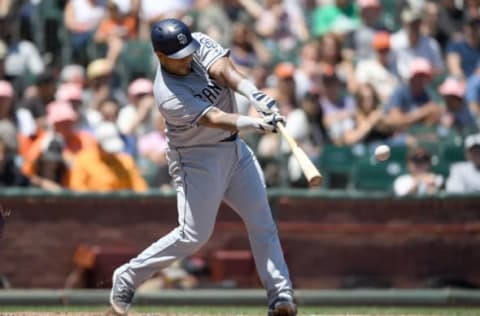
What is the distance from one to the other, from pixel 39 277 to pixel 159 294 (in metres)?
1.42

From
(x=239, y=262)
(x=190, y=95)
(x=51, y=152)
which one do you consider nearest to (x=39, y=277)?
(x=51, y=152)

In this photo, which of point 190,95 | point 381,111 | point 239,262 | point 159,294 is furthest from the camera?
point 381,111

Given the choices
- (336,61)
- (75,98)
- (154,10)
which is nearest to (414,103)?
(336,61)

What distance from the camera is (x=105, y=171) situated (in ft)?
37.1

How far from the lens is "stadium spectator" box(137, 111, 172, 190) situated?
37.9ft

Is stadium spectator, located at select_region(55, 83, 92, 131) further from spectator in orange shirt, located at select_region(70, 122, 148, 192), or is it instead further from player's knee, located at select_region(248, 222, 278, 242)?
player's knee, located at select_region(248, 222, 278, 242)

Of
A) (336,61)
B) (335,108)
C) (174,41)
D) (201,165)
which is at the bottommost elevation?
(335,108)

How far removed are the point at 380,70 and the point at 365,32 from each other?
0.62 m

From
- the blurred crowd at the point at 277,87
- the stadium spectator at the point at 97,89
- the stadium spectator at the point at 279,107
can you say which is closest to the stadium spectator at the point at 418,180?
the blurred crowd at the point at 277,87

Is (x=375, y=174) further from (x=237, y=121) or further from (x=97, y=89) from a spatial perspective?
(x=237, y=121)

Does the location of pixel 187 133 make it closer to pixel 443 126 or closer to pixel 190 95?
pixel 190 95

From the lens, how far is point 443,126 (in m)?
12.4

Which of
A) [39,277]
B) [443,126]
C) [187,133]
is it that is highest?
[187,133]

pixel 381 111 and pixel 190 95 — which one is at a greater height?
pixel 190 95
